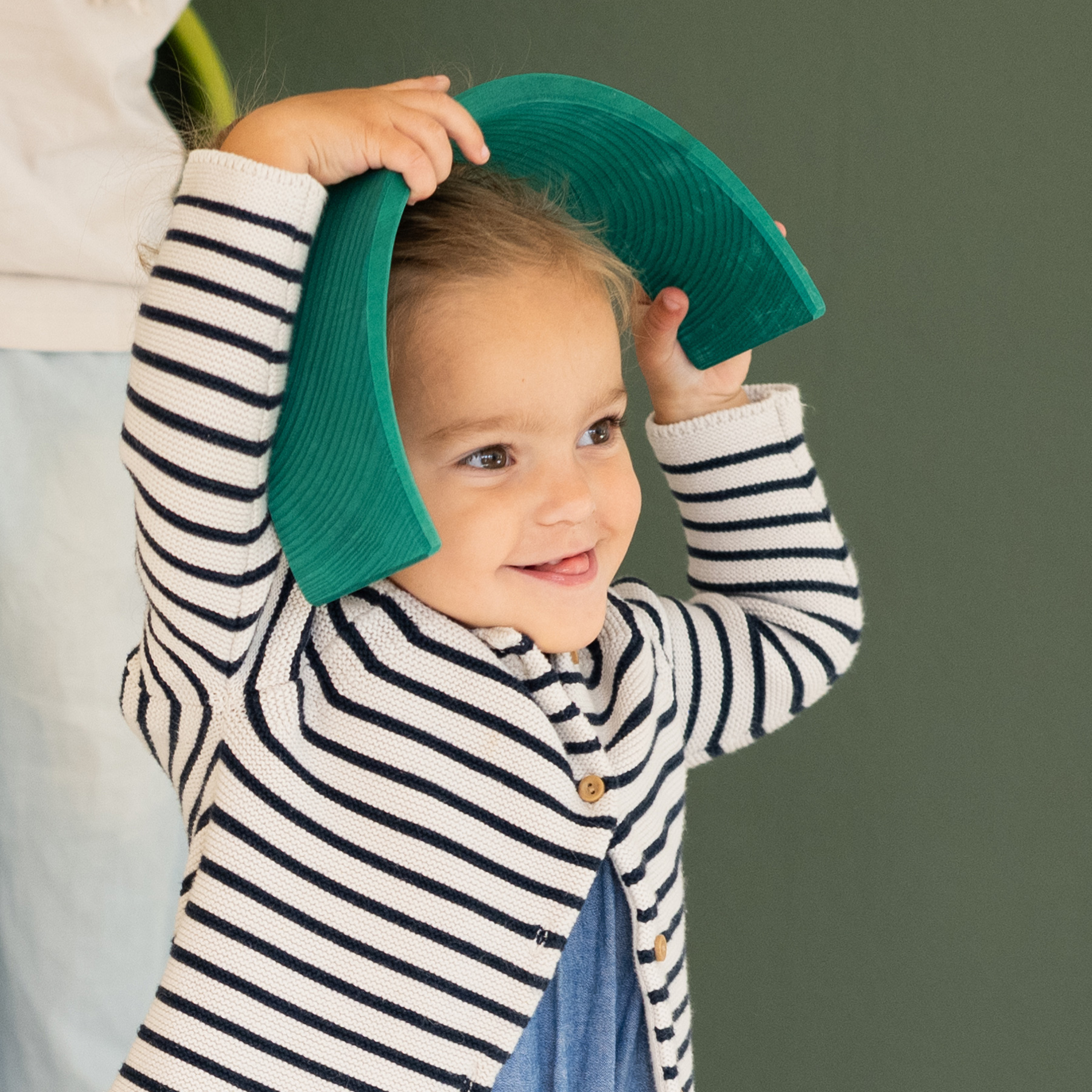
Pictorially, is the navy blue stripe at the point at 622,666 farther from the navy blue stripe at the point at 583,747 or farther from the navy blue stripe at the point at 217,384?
the navy blue stripe at the point at 217,384

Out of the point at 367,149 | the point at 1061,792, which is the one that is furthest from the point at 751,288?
the point at 1061,792

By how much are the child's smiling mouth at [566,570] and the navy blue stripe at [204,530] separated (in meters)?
0.13

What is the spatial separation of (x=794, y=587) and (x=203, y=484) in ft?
1.29

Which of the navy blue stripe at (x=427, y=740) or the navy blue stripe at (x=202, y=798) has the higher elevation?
the navy blue stripe at (x=427, y=740)

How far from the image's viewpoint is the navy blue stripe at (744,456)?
775 mm

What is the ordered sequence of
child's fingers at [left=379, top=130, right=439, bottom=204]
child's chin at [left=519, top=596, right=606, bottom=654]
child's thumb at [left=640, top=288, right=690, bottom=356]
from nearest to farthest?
child's fingers at [left=379, top=130, right=439, bottom=204] < child's chin at [left=519, top=596, right=606, bottom=654] < child's thumb at [left=640, top=288, right=690, bottom=356]

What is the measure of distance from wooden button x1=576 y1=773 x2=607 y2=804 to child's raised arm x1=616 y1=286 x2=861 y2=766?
5.3 inches

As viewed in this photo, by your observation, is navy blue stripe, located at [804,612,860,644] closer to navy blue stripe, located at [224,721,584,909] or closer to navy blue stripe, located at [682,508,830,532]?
navy blue stripe, located at [682,508,830,532]

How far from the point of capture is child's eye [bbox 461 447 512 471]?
0.61 m

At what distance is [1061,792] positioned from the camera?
36.4 inches

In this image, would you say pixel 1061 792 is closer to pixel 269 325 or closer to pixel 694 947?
pixel 694 947

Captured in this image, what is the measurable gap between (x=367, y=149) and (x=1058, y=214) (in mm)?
547

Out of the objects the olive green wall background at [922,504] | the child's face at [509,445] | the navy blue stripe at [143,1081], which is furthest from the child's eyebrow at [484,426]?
the olive green wall background at [922,504]

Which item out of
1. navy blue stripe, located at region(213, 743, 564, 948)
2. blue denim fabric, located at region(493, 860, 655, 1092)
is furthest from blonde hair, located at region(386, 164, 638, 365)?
blue denim fabric, located at region(493, 860, 655, 1092)
